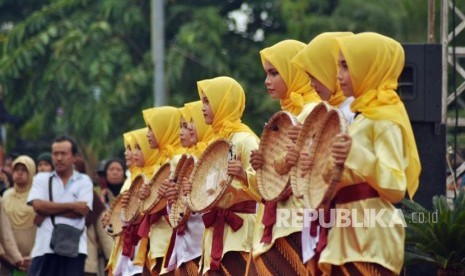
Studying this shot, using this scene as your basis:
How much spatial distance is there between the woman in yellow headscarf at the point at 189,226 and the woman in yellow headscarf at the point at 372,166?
3249mm

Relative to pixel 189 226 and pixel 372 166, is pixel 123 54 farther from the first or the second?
pixel 372 166

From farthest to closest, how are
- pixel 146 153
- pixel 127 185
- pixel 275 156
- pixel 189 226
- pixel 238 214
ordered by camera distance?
pixel 127 185, pixel 146 153, pixel 189 226, pixel 238 214, pixel 275 156

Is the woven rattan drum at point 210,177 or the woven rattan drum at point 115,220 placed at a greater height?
the woven rattan drum at point 210,177

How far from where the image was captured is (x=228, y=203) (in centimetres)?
1178

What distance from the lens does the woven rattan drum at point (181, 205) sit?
12.4 metres

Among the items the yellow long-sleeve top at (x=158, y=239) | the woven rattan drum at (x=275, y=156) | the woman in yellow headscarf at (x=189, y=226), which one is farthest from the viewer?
the yellow long-sleeve top at (x=158, y=239)

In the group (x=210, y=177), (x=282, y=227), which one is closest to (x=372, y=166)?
(x=282, y=227)

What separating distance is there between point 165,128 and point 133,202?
0.71 m

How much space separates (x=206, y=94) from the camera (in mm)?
12016

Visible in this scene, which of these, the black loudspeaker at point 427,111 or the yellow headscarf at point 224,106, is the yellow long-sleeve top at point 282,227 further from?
the black loudspeaker at point 427,111

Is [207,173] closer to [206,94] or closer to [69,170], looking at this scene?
Answer: [206,94]

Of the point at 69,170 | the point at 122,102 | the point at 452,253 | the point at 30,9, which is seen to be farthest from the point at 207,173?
the point at 30,9

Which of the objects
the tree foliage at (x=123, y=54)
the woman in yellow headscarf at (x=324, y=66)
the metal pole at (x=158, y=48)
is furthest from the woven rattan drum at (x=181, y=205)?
the tree foliage at (x=123, y=54)

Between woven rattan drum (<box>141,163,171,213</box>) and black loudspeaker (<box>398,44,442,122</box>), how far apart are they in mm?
2090
